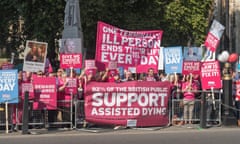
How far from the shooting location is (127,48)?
52.2 feet

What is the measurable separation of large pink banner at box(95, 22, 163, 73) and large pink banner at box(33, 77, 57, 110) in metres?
1.70

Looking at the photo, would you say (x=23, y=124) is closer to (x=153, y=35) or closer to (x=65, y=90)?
(x=65, y=90)

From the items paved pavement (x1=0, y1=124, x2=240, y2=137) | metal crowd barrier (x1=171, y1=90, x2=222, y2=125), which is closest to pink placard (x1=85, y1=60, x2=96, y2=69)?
paved pavement (x1=0, y1=124, x2=240, y2=137)

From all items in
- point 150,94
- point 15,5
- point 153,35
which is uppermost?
point 15,5

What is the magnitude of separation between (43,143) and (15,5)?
16.1 m

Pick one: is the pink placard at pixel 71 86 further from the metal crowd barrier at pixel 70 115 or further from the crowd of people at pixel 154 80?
the metal crowd barrier at pixel 70 115

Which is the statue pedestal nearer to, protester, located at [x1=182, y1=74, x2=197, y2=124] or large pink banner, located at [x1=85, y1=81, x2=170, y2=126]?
large pink banner, located at [x1=85, y1=81, x2=170, y2=126]

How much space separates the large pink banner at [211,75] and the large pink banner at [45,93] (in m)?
4.55

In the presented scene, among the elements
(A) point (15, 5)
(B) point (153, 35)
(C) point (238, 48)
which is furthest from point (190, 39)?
(B) point (153, 35)

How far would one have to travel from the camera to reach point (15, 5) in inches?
1067

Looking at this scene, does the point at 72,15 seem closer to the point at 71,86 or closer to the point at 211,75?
the point at 71,86

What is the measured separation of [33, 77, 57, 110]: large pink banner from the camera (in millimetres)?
14621

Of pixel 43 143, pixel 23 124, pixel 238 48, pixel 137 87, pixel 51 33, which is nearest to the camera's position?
pixel 43 143

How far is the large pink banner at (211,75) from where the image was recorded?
15.9 m
